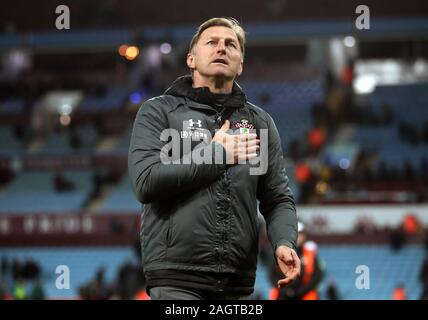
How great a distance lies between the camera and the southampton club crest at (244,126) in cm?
389

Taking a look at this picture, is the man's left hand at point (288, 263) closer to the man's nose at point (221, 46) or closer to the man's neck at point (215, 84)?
the man's neck at point (215, 84)

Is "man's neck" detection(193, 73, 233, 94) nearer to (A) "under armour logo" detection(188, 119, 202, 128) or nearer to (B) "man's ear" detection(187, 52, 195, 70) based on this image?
(B) "man's ear" detection(187, 52, 195, 70)

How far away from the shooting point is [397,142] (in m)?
24.7

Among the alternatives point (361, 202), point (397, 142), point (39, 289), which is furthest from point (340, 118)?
point (39, 289)

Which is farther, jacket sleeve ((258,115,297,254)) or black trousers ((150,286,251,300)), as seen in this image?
jacket sleeve ((258,115,297,254))

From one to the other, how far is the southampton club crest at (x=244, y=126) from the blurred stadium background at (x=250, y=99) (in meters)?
12.3

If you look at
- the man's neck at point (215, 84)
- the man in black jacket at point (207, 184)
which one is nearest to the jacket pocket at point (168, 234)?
the man in black jacket at point (207, 184)

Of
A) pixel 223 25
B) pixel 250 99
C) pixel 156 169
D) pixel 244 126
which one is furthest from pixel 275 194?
pixel 250 99

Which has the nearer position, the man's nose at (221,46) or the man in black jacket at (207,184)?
the man in black jacket at (207,184)

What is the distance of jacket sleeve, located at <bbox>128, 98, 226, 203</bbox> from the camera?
3.60 m

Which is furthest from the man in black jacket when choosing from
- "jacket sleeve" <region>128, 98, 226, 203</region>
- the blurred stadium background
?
the blurred stadium background

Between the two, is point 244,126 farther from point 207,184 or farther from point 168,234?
point 168,234

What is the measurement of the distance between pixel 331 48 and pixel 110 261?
1317 centimetres
